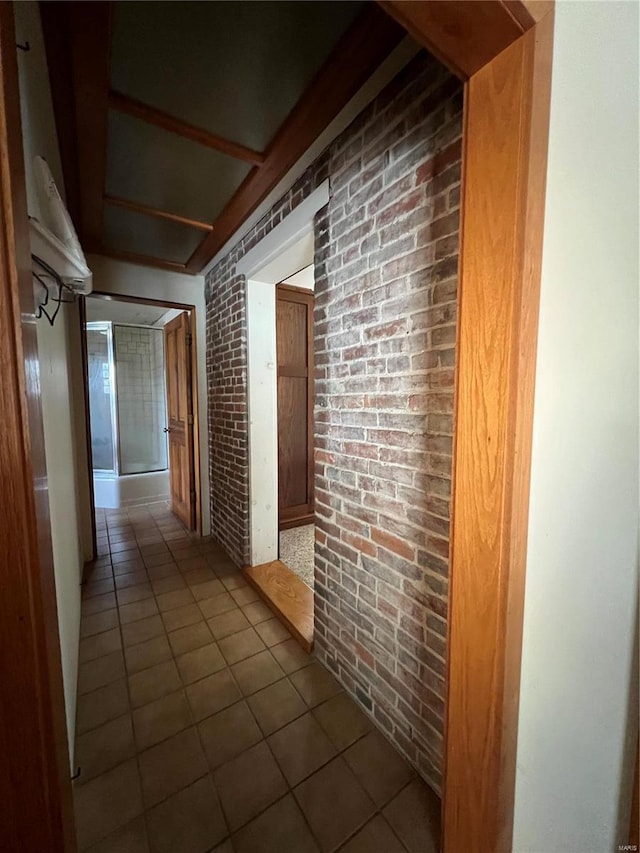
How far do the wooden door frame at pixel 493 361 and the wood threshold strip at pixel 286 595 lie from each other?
1125 millimetres

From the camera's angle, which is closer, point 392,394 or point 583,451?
point 583,451

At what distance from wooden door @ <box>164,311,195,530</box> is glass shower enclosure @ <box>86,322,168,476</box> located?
2.28 m

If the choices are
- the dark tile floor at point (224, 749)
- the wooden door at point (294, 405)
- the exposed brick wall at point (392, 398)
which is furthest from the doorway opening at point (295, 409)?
the exposed brick wall at point (392, 398)

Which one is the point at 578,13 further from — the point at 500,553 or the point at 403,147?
the point at 500,553

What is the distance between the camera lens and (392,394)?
1184 millimetres

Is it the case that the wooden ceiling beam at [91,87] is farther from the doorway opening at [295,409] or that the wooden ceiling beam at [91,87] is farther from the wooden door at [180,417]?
the doorway opening at [295,409]

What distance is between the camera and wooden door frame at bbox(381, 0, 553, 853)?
2.03 ft

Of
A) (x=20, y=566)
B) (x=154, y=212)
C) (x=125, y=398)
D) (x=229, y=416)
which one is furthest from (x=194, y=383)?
(x=125, y=398)

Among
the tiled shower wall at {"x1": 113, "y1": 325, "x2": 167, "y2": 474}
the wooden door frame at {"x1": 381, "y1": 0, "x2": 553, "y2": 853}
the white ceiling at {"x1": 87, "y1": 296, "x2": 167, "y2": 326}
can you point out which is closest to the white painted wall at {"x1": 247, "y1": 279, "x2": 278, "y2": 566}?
the wooden door frame at {"x1": 381, "y1": 0, "x2": 553, "y2": 853}

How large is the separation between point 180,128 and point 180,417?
2568 mm

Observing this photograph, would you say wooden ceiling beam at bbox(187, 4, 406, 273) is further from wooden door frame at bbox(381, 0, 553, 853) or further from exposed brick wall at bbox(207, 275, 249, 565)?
exposed brick wall at bbox(207, 275, 249, 565)

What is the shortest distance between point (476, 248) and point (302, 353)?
264cm

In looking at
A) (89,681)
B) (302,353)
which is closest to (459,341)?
(89,681)

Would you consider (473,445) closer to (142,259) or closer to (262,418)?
(262,418)
